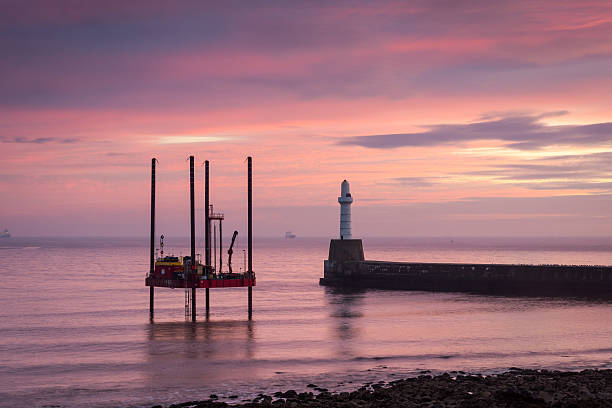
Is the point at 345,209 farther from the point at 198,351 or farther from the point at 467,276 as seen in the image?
the point at 198,351

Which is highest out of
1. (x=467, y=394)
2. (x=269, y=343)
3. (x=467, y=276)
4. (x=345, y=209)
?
(x=345, y=209)

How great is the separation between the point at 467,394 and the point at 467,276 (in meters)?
50.8

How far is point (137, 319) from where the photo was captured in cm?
5769

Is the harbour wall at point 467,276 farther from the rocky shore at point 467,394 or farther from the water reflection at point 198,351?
the rocky shore at point 467,394

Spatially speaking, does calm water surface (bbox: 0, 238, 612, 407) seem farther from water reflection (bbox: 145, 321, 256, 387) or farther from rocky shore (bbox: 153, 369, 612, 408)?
rocky shore (bbox: 153, 369, 612, 408)

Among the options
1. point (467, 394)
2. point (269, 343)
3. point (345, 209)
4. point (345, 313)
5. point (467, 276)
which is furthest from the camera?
point (345, 209)

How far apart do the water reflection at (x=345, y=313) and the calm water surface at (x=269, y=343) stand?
161mm

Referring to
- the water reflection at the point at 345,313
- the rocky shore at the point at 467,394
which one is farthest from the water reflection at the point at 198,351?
the water reflection at the point at 345,313

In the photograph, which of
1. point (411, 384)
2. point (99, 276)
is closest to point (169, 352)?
point (411, 384)

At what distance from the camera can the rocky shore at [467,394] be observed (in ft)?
84.5

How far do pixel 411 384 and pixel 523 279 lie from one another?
46593 millimetres

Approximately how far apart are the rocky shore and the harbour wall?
129 feet

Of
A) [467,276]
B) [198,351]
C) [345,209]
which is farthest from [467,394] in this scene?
[345,209]

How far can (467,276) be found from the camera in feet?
253
